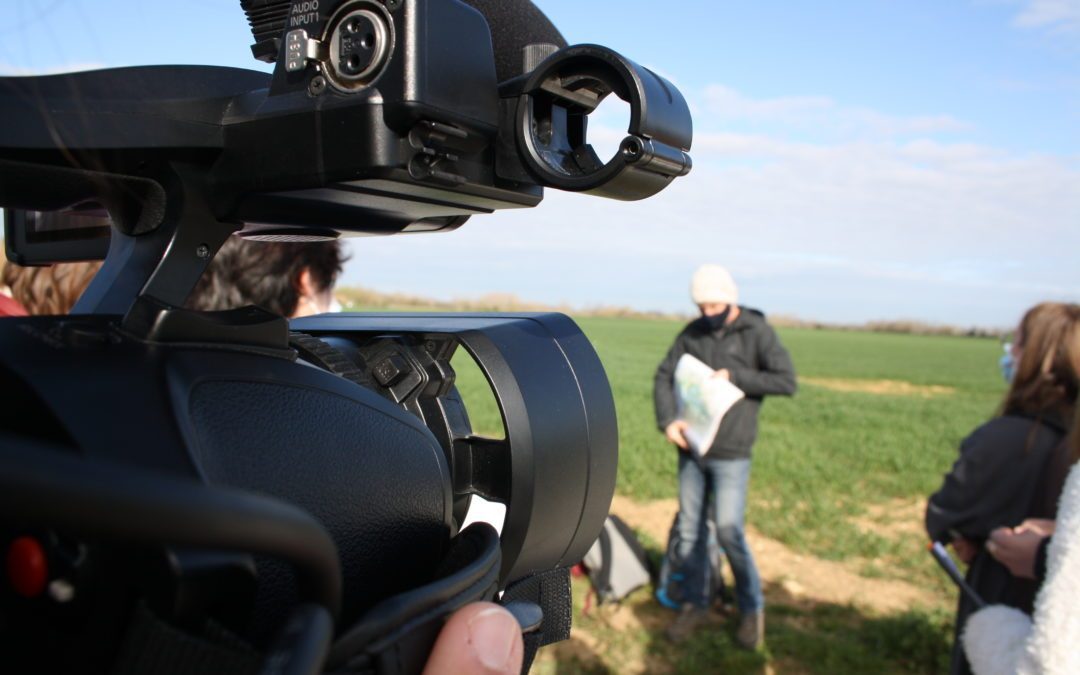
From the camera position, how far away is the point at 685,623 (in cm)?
524

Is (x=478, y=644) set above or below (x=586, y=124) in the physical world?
below

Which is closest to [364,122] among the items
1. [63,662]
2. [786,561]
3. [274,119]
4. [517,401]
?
[274,119]

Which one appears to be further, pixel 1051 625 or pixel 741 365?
pixel 741 365

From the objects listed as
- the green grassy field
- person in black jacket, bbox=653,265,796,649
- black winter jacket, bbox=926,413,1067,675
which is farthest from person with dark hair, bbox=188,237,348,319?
person in black jacket, bbox=653,265,796,649

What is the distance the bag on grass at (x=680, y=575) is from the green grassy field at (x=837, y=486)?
143 millimetres

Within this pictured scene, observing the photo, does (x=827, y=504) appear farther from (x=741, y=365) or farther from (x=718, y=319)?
(x=718, y=319)

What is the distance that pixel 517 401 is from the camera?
42.3 inches

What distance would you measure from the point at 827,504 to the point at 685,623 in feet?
11.8

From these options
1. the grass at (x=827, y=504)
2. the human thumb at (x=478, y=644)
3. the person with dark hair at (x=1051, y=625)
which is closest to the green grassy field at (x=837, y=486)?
the grass at (x=827, y=504)

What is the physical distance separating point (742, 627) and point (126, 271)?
15.5ft

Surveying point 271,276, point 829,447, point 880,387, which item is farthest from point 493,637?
point 880,387

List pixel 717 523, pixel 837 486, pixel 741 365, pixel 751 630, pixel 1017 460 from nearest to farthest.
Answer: pixel 1017 460
pixel 751 630
pixel 717 523
pixel 741 365
pixel 837 486

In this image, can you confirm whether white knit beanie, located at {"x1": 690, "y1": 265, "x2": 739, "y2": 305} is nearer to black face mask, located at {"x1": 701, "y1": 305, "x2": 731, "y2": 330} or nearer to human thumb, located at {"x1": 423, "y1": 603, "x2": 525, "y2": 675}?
black face mask, located at {"x1": 701, "y1": 305, "x2": 731, "y2": 330}

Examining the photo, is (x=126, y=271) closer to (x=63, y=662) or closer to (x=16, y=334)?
(x=16, y=334)
